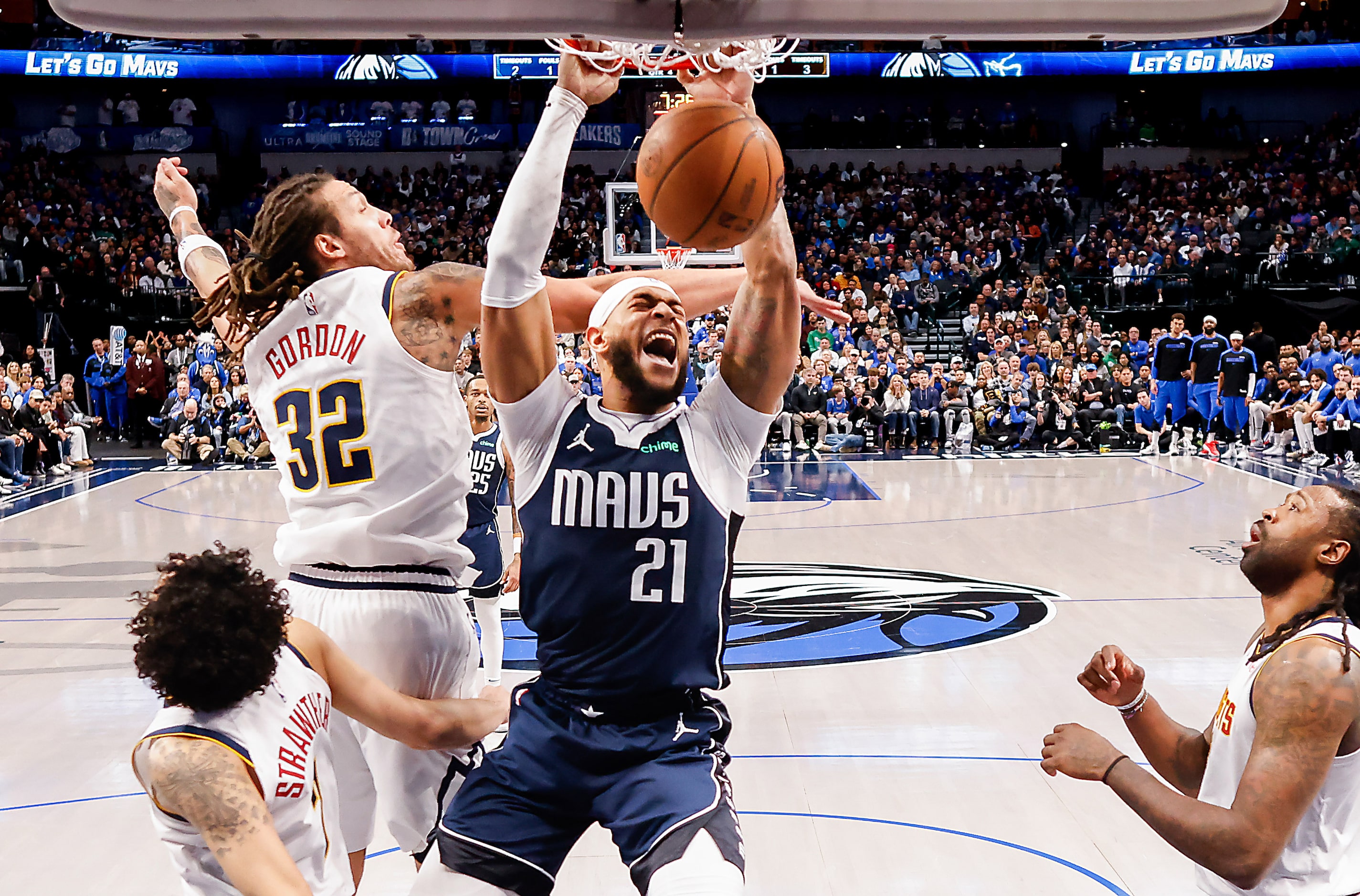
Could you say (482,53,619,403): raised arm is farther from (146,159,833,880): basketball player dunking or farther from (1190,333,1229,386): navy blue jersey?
(1190,333,1229,386): navy blue jersey

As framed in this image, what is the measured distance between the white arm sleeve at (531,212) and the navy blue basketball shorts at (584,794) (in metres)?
0.95

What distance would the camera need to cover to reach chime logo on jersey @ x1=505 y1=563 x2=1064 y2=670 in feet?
23.1

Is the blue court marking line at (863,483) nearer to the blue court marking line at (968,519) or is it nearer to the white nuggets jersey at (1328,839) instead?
the blue court marking line at (968,519)

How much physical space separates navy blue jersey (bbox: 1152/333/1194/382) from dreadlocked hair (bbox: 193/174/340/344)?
16.6 m

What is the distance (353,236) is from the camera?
10.7 feet

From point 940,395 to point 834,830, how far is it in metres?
14.2

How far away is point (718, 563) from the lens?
2809 mm

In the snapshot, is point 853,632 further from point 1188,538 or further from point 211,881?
point 211,881

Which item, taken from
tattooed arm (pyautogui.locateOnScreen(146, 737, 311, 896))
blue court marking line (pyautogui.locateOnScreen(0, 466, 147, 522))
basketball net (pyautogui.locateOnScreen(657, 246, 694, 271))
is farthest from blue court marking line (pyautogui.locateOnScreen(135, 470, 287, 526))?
tattooed arm (pyautogui.locateOnScreen(146, 737, 311, 896))

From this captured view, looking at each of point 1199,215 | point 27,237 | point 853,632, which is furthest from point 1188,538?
point 27,237

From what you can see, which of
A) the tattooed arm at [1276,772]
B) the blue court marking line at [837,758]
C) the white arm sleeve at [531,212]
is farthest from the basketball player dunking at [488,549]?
the tattooed arm at [1276,772]

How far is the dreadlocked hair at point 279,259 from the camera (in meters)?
3.21

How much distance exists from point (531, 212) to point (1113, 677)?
1.82 metres

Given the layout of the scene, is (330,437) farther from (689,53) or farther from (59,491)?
(59,491)
